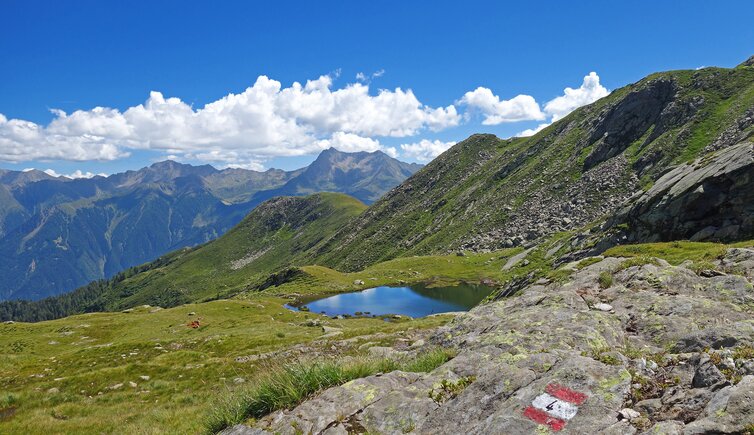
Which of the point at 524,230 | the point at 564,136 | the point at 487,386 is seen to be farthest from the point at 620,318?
the point at 564,136

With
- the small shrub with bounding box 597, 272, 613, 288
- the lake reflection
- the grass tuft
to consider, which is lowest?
the lake reflection

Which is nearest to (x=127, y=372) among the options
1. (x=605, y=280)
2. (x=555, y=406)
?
(x=555, y=406)

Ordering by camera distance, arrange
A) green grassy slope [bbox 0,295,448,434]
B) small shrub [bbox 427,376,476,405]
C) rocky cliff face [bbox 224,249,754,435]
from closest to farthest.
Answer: rocky cliff face [bbox 224,249,754,435] < small shrub [bbox 427,376,476,405] < green grassy slope [bbox 0,295,448,434]

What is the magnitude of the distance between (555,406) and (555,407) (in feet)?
0.11

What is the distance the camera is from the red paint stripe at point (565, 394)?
8.06 metres

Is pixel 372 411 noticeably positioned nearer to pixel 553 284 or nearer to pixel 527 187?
pixel 553 284

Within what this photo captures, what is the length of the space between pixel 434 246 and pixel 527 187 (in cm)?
4681

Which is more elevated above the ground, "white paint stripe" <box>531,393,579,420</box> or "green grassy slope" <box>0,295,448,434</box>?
"white paint stripe" <box>531,393,579,420</box>

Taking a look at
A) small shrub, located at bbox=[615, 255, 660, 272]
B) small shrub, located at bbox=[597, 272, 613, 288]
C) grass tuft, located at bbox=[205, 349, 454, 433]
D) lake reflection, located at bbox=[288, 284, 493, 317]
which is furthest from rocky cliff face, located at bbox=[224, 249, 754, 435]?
lake reflection, located at bbox=[288, 284, 493, 317]

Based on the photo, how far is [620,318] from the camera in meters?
14.4

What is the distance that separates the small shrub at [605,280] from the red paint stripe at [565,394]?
43.9ft

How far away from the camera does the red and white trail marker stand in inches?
303

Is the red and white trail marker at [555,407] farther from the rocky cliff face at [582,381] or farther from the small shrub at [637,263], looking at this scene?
the small shrub at [637,263]

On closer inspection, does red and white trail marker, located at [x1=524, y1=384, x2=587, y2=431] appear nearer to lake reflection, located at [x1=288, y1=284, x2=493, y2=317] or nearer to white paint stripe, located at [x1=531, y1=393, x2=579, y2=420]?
white paint stripe, located at [x1=531, y1=393, x2=579, y2=420]
